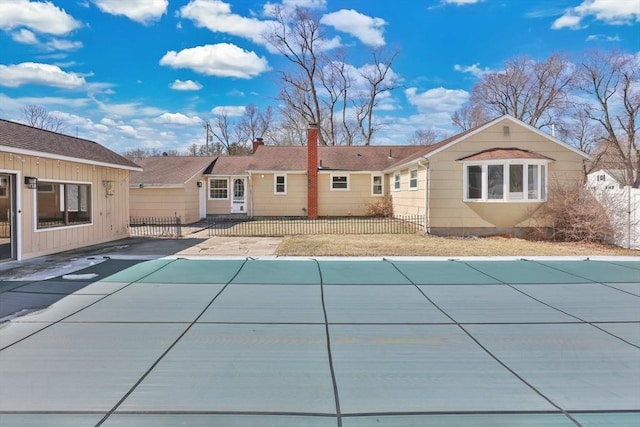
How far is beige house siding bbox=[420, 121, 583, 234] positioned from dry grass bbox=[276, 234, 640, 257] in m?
0.87

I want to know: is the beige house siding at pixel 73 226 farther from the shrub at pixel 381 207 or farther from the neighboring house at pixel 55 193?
the shrub at pixel 381 207

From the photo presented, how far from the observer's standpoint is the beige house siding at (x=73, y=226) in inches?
396

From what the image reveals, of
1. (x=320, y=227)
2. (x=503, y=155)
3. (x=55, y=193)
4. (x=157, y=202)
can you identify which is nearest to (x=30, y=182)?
(x=55, y=193)

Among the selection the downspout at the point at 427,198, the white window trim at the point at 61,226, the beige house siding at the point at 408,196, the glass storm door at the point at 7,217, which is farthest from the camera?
the beige house siding at the point at 408,196

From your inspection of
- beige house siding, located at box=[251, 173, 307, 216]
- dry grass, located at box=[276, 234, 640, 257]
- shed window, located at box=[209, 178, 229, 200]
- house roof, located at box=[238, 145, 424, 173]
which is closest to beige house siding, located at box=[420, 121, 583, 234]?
dry grass, located at box=[276, 234, 640, 257]

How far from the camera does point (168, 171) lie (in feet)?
70.6

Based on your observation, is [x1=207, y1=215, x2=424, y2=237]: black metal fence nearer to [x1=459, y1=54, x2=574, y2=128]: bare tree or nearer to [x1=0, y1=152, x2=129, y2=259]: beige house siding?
[x1=0, y1=152, x2=129, y2=259]: beige house siding

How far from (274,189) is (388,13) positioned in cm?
1183

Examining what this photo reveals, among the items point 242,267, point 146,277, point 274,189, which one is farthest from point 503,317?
point 274,189

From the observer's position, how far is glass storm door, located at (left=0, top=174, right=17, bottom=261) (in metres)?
9.70

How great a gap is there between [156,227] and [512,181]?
1520cm

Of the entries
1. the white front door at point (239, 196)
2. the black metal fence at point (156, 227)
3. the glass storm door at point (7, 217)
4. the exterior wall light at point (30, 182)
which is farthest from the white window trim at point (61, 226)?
the white front door at point (239, 196)

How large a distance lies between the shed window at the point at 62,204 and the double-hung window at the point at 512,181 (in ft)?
43.4

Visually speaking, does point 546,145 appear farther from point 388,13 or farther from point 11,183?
point 11,183
